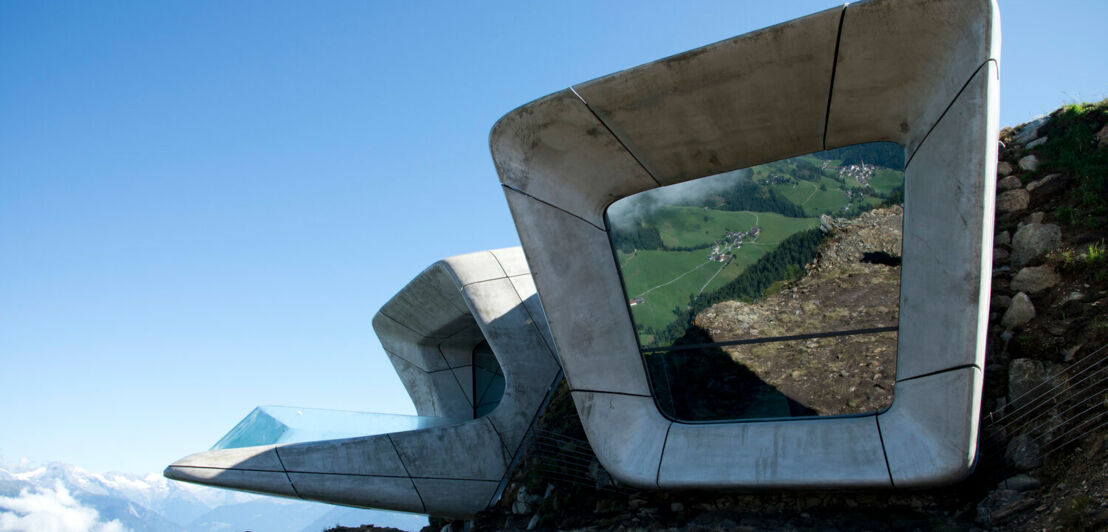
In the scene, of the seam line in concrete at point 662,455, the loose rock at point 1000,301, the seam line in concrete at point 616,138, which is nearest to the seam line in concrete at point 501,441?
the seam line in concrete at point 662,455

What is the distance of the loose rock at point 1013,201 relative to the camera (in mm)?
11391

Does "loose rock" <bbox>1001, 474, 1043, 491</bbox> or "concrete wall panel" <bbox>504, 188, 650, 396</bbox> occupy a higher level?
"concrete wall panel" <bbox>504, 188, 650, 396</bbox>

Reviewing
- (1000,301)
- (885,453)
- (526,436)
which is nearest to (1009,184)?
(1000,301)

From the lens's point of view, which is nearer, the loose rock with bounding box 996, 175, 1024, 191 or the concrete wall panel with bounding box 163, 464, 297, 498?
the concrete wall panel with bounding box 163, 464, 297, 498

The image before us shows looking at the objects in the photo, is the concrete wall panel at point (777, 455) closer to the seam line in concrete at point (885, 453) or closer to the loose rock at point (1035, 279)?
the seam line in concrete at point (885, 453)

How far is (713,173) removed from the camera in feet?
32.9

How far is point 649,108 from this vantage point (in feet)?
28.9

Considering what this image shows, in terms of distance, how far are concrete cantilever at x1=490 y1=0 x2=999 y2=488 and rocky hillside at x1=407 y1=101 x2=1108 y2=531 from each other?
0.47 metres

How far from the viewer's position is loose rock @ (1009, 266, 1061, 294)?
31.3ft

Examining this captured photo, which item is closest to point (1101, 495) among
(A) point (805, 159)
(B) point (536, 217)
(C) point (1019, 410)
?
(C) point (1019, 410)

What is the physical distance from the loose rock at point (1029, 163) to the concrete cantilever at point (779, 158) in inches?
207

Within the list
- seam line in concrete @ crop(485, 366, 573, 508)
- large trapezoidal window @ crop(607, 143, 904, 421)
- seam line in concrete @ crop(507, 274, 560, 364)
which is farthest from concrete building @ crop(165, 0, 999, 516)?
seam line in concrete @ crop(507, 274, 560, 364)

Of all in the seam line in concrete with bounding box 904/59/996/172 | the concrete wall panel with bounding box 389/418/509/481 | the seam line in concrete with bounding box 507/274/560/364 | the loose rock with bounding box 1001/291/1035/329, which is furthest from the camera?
the seam line in concrete with bounding box 507/274/560/364

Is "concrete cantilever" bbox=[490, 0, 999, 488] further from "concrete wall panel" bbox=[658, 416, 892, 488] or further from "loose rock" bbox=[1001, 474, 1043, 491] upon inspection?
"loose rock" bbox=[1001, 474, 1043, 491]
